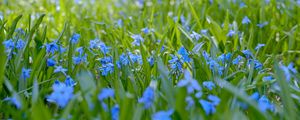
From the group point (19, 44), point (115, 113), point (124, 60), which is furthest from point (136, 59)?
point (115, 113)

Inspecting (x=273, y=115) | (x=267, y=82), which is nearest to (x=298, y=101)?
(x=267, y=82)

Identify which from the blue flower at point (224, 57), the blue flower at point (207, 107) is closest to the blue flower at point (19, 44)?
the blue flower at point (224, 57)

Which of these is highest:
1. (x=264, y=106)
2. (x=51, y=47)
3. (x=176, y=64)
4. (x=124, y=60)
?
(x=51, y=47)

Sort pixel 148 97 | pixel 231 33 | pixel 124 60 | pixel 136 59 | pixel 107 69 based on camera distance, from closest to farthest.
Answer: pixel 148 97 → pixel 107 69 → pixel 124 60 → pixel 136 59 → pixel 231 33

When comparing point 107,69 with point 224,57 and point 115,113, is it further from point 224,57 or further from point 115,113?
point 115,113

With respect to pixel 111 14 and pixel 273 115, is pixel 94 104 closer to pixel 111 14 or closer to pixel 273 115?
pixel 273 115

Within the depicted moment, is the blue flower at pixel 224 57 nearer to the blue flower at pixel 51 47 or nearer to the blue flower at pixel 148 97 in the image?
the blue flower at pixel 51 47

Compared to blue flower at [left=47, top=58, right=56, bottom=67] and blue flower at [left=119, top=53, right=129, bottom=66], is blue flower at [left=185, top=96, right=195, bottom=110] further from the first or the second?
blue flower at [left=47, top=58, right=56, bottom=67]

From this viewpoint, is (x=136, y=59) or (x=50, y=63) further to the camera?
(x=136, y=59)
